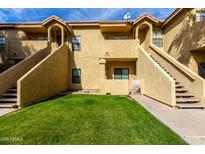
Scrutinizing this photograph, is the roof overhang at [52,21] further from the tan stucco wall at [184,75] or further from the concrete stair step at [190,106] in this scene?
the concrete stair step at [190,106]

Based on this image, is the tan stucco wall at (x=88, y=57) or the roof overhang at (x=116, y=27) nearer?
the roof overhang at (x=116, y=27)

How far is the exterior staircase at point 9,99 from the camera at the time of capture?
28.5ft

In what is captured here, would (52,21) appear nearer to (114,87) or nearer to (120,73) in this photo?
(120,73)

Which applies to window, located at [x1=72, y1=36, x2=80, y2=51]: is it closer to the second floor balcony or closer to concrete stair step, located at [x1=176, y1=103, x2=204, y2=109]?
the second floor balcony

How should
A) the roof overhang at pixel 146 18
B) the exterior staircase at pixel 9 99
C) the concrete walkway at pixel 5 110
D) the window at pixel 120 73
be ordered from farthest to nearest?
the window at pixel 120 73 < the roof overhang at pixel 146 18 < the exterior staircase at pixel 9 99 < the concrete walkway at pixel 5 110

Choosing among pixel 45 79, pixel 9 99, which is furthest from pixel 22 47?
pixel 9 99

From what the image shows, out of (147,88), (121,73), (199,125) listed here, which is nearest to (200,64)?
(147,88)

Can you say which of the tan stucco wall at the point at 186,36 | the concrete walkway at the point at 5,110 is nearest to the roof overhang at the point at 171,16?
the tan stucco wall at the point at 186,36

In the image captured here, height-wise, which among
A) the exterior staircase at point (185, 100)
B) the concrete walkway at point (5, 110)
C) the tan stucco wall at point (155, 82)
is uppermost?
the tan stucco wall at point (155, 82)

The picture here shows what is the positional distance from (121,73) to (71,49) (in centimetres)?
606

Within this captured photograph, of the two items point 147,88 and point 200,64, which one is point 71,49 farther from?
point 200,64

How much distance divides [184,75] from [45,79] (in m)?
9.62
